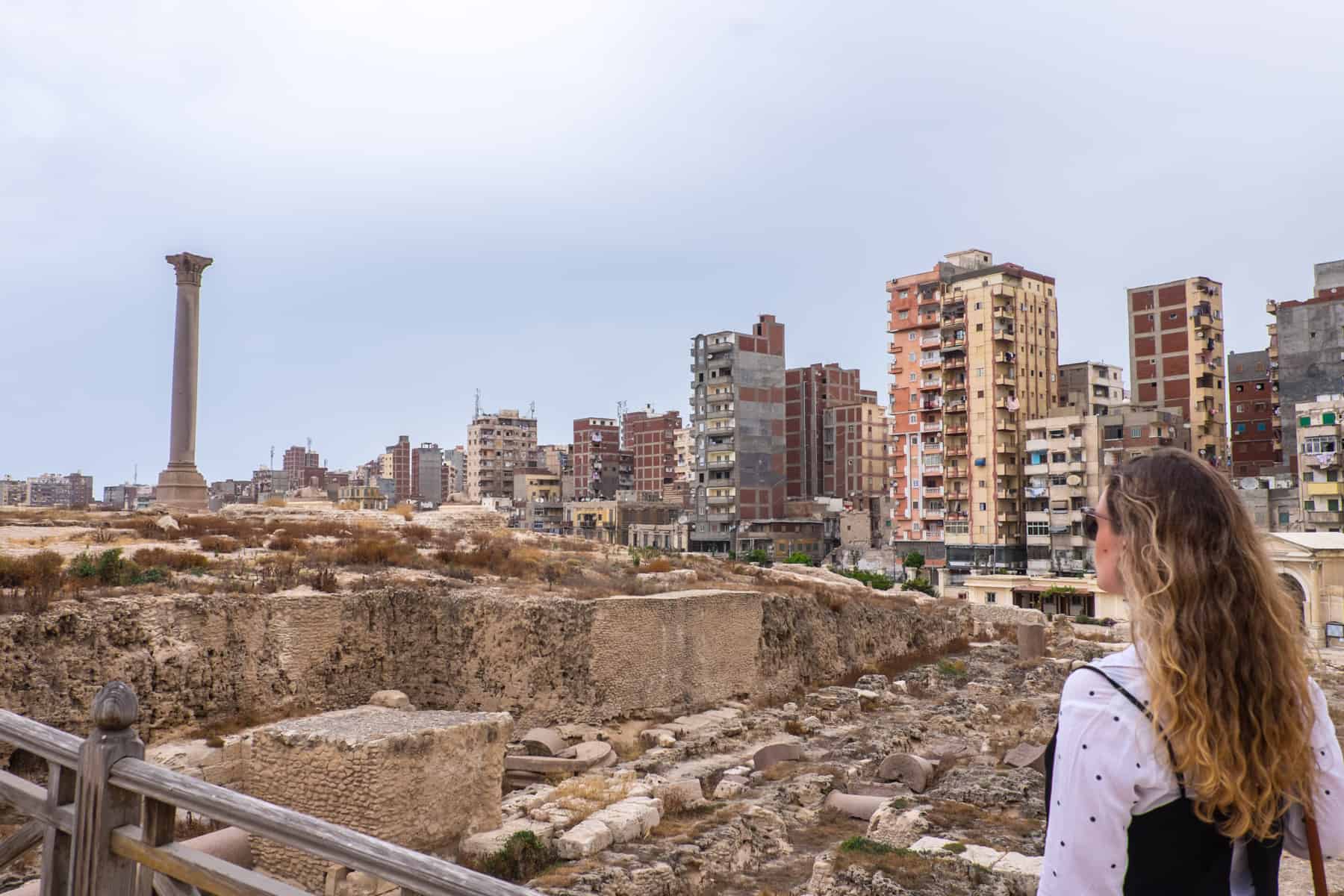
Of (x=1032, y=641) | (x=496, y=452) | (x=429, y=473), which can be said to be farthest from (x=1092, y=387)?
(x=429, y=473)

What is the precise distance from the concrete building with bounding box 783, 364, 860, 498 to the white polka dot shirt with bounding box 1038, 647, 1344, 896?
78.9 m

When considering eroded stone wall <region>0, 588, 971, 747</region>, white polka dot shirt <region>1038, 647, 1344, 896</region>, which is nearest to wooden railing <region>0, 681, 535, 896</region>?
white polka dot shirt <region>1038, 647, 1344, 896</region>

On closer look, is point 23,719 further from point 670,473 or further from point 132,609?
point 670,473

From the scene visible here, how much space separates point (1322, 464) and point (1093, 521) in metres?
52.7

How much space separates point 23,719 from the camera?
3477 millimetres

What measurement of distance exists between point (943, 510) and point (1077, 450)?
30.0 feet

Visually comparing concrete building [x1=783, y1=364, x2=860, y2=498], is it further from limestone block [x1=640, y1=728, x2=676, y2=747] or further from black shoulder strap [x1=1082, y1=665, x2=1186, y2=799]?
black shoulder strap [x1=1082, y1=665, x2=1186, y2=799]

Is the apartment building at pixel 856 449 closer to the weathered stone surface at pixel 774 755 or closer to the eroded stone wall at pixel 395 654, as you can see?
the eroded stone wall at pixel 395 654

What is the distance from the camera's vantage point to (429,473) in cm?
11338

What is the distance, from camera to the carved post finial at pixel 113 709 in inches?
118

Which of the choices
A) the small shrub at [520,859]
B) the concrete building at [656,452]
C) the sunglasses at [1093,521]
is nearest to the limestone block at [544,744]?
the small shrub at [520,859]

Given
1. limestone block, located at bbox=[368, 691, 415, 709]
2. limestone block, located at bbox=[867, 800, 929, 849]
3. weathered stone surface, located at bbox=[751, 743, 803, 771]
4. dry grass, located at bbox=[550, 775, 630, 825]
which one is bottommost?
weathered stone surface, located at bbox=[751, 743, 803, 771]

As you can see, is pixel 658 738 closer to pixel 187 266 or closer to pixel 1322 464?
pixel 187 266

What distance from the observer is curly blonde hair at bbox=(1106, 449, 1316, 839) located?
175 centimetres
